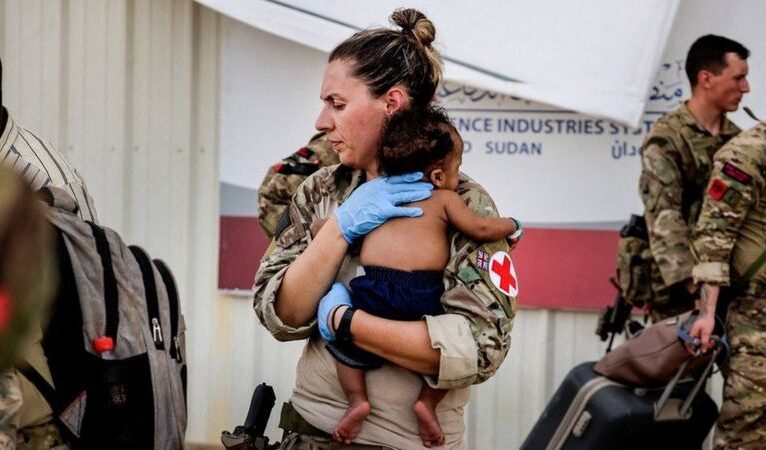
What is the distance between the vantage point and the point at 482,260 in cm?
238

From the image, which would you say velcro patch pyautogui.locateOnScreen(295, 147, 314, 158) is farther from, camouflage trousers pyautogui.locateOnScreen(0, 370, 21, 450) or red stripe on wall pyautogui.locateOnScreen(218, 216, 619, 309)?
camouflage trousers pyautogui.locateOnScreen(0, 370, 21, 450)

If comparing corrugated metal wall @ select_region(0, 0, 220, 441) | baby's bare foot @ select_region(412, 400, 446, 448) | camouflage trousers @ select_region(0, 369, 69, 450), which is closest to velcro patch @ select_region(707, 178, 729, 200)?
corrugated metal wall @ select_region(0, 0, 220, 441)

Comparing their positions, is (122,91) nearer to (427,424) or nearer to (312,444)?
(312,444)

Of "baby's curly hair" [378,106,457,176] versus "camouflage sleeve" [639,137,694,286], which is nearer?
"baby's curly hair" [378,106,457,176]

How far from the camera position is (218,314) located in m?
5.41

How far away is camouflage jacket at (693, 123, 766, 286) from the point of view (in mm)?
4422

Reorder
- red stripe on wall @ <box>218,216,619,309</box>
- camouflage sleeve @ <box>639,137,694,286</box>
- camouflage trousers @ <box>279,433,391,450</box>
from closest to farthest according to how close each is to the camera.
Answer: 1. camouflage trousers @ <box>279,433,391,450</box>
2. camouflage sleeve @ <box>639,137,694,286</box>
3. red stripe on wall @ <box>218,216,619,309</box>

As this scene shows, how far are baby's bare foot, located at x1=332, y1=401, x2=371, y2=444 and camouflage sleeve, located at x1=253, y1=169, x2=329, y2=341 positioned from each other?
0.20 m

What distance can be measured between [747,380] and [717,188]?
2.37ft

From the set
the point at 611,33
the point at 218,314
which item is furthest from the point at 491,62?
the point at 218,314

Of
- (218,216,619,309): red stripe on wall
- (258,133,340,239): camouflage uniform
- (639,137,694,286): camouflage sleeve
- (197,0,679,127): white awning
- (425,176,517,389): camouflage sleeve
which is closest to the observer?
(425,176,517,389): camouflage sleeve

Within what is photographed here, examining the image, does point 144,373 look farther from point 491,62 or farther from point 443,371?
point 491,62

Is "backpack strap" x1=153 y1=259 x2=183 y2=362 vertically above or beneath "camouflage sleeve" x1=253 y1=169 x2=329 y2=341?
beneath

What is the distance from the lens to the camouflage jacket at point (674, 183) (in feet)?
15.9
